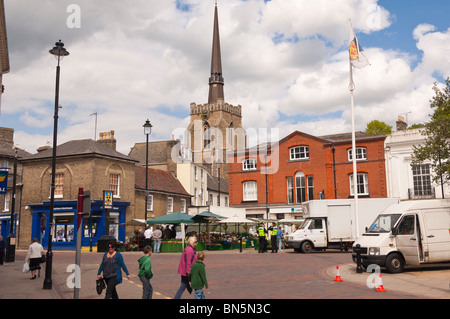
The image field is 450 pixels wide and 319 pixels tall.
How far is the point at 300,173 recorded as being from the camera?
44.3 m

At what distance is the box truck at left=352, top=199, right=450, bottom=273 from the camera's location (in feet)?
50.8

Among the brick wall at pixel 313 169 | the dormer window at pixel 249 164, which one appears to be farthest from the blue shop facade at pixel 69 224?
the dormer window at pixel 249 164

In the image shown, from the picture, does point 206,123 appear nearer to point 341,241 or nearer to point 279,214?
point 279,214

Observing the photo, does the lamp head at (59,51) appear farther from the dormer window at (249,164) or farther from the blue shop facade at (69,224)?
the dormer window at (249,164)

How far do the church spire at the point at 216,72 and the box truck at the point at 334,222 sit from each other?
77590 millimetres

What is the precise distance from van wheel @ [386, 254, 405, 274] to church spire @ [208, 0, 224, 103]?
87.8 m

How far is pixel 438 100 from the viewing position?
2041 cm

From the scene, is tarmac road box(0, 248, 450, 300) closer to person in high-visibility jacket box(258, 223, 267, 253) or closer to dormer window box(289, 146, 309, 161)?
person in high-visibility jacket box(258, 223, 267, 253)

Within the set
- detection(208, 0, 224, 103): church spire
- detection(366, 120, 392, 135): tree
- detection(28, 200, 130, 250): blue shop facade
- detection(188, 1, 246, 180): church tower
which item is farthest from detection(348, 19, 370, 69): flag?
detection(208, 0, 224, 103): church spire

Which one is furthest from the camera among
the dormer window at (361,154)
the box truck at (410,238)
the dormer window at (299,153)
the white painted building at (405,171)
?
the dormer window at (299,153)

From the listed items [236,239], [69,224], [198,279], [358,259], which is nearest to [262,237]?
[236,239]

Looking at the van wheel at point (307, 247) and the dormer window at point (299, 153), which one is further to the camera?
the dormer window at point (299, 153)

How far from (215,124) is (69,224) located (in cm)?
6526

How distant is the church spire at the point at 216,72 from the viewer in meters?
98.6
